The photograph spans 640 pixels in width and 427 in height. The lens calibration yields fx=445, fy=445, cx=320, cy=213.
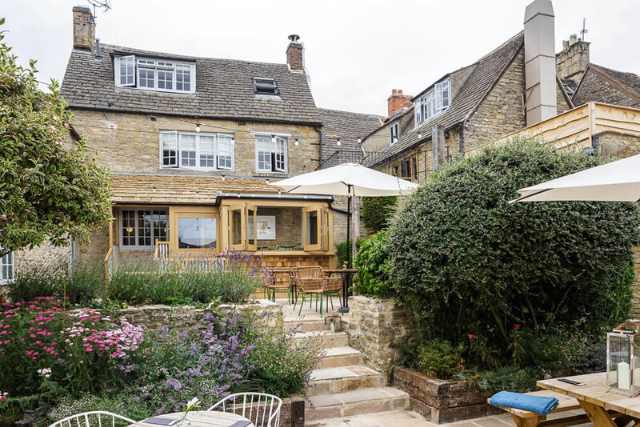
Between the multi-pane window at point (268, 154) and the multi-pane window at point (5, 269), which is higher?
the multi-pane window at point (268, 154)

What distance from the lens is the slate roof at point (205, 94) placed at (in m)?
14.8

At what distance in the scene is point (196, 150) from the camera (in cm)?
1559

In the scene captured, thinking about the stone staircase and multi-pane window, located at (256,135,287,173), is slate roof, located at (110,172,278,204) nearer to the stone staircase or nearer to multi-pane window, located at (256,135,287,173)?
multi-pane window, located at (256,135,287,173)

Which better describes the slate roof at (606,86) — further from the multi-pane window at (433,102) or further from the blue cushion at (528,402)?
the blue cushion at (528,402)

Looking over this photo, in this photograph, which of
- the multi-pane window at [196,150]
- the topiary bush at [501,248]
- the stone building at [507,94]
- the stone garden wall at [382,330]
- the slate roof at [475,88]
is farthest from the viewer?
the multi-pane window at [196,150]

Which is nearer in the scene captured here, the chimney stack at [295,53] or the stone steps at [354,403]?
the stone steps at [354,403]

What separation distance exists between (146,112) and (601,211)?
13.7m

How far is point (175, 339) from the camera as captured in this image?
15.8 feet

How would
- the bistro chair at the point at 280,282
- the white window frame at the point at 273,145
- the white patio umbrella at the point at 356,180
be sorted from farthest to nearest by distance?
1. the white window frame at the point at 273,145
2. the bistro chair at the point at 280,282
3. the white patio umbrella at the point at 356,180

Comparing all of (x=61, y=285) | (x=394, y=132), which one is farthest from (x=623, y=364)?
(x=394, y=132)

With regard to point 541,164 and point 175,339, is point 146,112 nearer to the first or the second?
point 175,339

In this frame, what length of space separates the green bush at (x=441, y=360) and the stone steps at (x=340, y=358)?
3.19 ft

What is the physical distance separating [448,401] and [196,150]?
12789 millimetres

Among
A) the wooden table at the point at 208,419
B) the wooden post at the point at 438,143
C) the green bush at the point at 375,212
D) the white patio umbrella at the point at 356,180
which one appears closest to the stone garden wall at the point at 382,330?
the white patio umbrella at the point at 356,180
